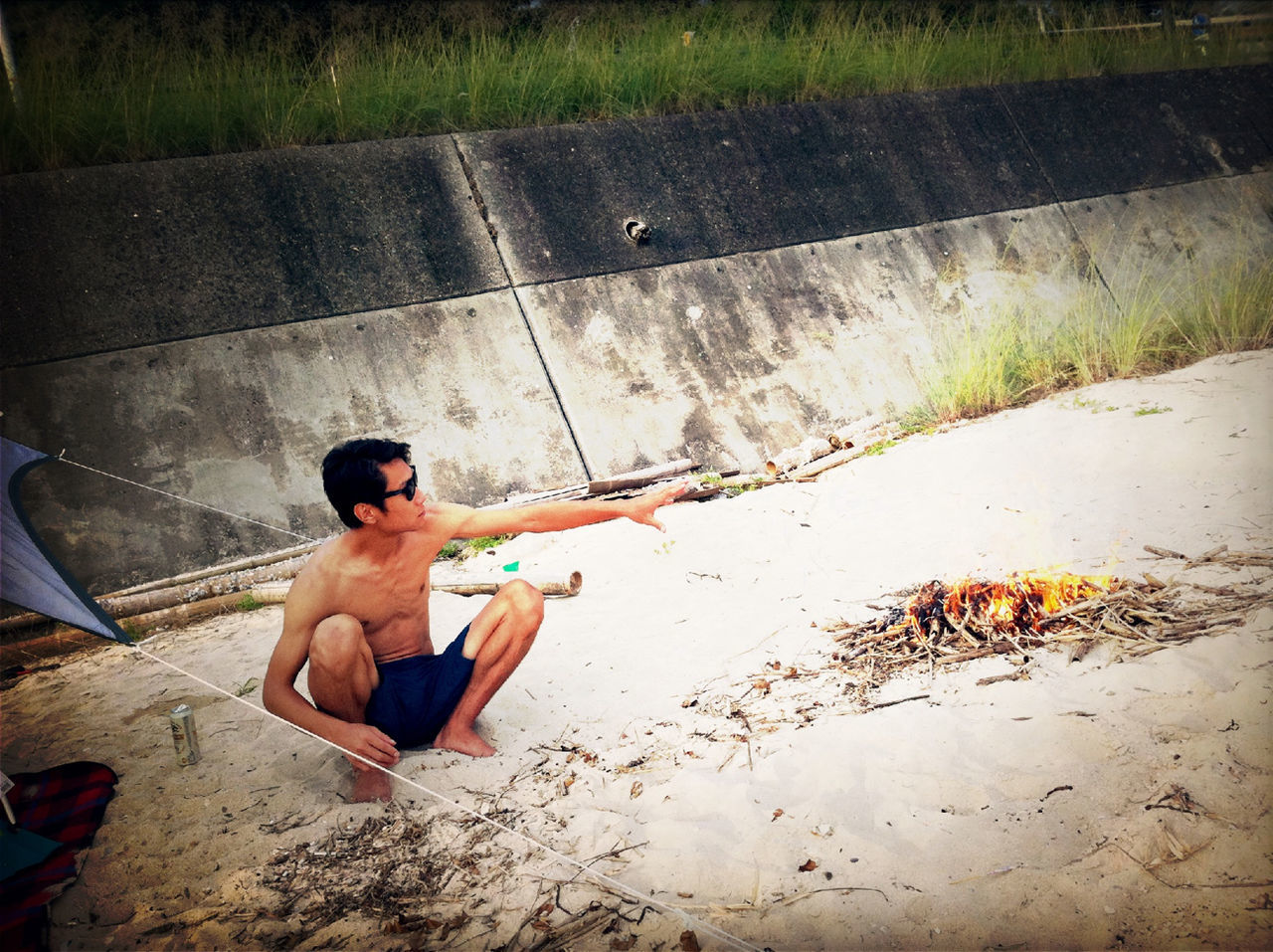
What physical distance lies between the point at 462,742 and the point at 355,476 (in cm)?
100

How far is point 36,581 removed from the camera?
10.3 feet

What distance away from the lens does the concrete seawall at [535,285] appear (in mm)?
5012

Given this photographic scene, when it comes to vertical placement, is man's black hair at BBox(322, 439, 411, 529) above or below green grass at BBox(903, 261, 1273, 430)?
above

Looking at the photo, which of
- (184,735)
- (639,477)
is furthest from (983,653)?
(184,735)

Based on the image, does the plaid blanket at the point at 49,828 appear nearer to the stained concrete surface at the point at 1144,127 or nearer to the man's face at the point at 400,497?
the man's face at the point at 400,497

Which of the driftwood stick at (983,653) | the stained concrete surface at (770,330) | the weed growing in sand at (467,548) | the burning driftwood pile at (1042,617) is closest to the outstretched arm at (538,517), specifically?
the burning driftwood pile at (1042,617)

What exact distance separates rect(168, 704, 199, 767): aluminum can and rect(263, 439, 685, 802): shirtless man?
16.8 inches

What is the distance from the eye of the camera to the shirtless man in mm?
2953

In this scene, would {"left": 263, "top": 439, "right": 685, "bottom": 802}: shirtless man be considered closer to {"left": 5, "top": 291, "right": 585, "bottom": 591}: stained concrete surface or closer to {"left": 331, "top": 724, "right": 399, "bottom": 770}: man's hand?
{"left": 331, "top": 724, "right": 399, "bottom": 770}: man's hand

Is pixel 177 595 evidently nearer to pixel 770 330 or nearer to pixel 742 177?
pixel 770 330

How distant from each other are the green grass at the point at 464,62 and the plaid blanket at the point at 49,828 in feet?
12.9

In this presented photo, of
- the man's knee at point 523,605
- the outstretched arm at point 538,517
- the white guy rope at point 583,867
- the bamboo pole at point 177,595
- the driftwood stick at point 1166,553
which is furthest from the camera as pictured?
the bamboo pole at point 177,595

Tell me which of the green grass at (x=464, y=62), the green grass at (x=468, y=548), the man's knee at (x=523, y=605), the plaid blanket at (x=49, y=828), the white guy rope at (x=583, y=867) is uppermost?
the green grass at (x=464, y=62)

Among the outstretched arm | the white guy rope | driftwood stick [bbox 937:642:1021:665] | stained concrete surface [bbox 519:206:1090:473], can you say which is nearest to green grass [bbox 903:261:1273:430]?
stained concrete surface [bbox 519:206:1090:473]
